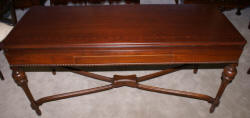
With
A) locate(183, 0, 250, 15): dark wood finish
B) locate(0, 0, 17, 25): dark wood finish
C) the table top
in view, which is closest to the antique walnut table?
the table top

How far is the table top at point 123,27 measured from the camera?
1.59 meters

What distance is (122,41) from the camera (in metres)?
1.61

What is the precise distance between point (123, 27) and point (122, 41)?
0.75 feet

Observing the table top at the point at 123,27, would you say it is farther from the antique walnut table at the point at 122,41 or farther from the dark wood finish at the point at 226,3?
the dark wood finish at the point at 226,3

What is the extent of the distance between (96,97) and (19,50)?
3.13 ft

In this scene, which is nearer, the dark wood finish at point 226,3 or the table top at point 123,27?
the table top at point 123,27

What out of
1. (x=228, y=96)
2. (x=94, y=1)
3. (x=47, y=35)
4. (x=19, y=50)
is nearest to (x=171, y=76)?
(x=228, y=96)

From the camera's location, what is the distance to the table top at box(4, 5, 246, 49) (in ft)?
5.23

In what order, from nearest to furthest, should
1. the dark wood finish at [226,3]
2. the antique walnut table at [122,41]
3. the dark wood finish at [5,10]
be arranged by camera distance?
the antique walnut table at [122,41] → the dark wood finish at [5,10] → the dark wood finish at [226,3]

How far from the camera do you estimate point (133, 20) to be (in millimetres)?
1888

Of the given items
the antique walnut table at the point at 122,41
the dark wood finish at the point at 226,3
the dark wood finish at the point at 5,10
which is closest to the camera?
the antique walnut table at the point at 122,41

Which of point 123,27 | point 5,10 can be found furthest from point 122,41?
point 5,10

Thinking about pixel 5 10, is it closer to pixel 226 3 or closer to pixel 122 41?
pixel 122 41

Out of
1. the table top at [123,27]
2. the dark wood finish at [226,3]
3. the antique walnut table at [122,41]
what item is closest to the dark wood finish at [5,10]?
the table top at [123,27]
